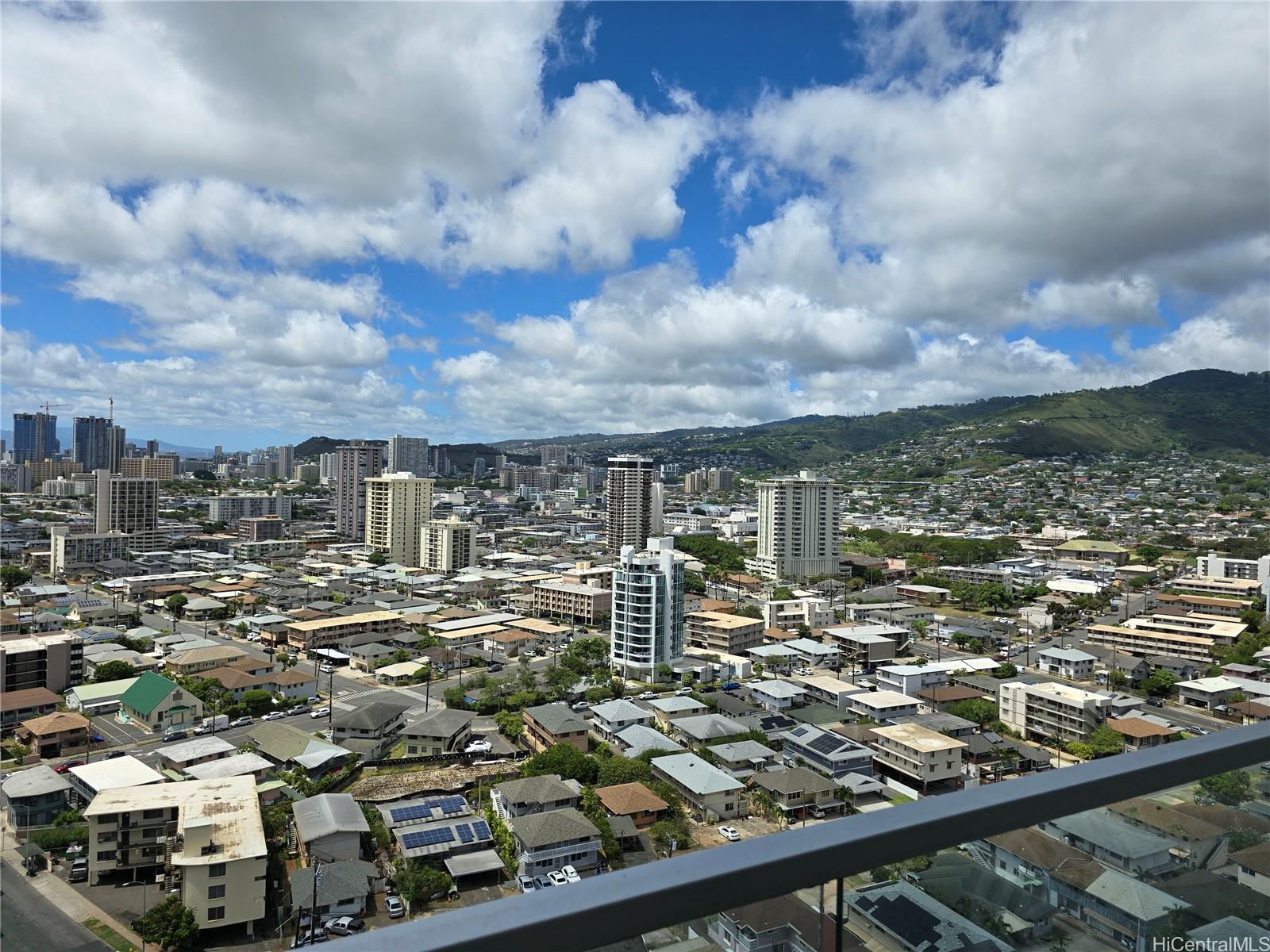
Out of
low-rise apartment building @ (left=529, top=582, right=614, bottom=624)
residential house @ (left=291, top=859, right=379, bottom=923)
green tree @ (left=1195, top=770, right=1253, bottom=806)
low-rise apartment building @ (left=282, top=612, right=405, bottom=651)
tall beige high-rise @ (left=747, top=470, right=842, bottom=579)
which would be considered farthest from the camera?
tall beige high-rise @ (left=747, top=470, right=842, bottom=579)

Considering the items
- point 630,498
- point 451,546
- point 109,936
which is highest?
point 630,498

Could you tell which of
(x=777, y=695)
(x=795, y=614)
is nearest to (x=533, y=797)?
(x=777, y=695)

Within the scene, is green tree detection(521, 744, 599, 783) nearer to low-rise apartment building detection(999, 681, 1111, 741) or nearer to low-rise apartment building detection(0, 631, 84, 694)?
low-rise apartment building detection(999, 681, 1111, 741)

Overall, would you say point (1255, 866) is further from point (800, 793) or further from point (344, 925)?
point (800, 793)

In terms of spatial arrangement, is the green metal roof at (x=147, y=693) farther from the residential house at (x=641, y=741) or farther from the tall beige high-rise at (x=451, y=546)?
A: the tall beige high-rise at (x=451, y=546)

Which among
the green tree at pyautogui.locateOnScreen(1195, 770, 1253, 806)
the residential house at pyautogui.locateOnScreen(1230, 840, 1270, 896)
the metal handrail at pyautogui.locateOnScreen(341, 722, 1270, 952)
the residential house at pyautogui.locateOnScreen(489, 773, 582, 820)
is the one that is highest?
the metal handrail at pyautogui.locateOnScreen(341, 722, 1270, 952)

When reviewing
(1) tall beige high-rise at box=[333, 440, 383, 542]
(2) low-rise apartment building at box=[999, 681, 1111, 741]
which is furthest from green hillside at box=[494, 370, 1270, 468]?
(2) low-rise apartment building at box=[999, 681, 1111, 741]

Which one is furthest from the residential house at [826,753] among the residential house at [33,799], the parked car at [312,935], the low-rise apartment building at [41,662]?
the low-rise apartment building at [41,662]
